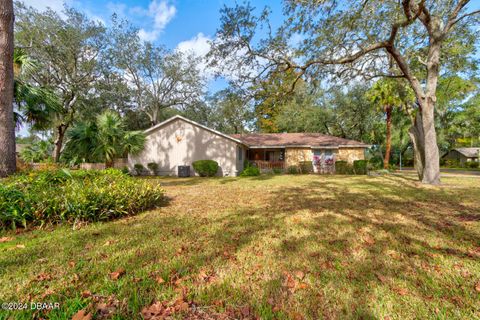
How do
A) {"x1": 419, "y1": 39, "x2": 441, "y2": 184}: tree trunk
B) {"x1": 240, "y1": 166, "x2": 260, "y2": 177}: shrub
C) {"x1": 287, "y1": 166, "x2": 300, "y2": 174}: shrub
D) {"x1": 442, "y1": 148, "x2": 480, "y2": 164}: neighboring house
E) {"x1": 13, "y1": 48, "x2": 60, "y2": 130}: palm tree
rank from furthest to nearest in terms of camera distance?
{"x1": 442, "y1": 148, "x2": 480, "y2": 164}: neighboring house
{"x1": 287, "y1": 166, "x2": 300, "y2": 174}: shrub
{"x1": 240, "y1": 166, "x2": 260, "y2": 177}: shrub
{"x1": 419, "y1": 39, "x2": 441, "y2": 184}: tree trunk
{"x1": 13, "y1": 48, "x2": 60, "y2": 130}: palm tree

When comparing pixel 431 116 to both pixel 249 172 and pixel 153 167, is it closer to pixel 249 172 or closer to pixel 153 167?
pixel 249 172

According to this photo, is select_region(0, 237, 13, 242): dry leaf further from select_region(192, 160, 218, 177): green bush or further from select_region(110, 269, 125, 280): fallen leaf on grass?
select_region(192, 160, 218, 177): green bush

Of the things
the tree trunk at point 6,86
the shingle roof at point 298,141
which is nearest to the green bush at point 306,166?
the shingle roof at point 298,141

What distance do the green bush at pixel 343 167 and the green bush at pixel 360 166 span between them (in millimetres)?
458

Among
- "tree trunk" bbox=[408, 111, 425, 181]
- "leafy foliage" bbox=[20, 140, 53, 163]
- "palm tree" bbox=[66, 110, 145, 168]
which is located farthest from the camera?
"leafy foliage" bbox=[20, 140, 53, 163]

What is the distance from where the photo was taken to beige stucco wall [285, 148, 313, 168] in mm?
19047

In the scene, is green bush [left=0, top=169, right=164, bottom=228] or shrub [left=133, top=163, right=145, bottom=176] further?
shrub [left=133, top=163, right=145, bottom=176]

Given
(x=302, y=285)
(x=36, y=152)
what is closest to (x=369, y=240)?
(x=302, y=285)

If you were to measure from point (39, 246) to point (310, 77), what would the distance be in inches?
499

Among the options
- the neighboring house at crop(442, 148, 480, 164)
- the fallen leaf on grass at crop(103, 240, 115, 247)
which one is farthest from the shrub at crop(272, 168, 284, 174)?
the neighboring house at crop(442, 148, 480, 164)

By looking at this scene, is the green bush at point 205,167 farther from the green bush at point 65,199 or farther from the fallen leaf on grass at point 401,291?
the fallen leaf on grass at point 401,291

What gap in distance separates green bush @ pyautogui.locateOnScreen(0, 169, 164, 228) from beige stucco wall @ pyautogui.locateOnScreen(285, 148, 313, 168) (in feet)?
50.8

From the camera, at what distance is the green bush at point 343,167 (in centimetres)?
1758

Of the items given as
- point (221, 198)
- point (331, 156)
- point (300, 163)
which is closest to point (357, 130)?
point (331, 156)
